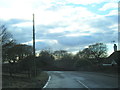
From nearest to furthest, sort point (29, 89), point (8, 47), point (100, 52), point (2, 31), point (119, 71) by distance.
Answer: point (29, 89) < point (2, 31) < point (8, 47) < point (119, 71) < point (100, 52)

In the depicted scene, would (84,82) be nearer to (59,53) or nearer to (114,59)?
(114,59)

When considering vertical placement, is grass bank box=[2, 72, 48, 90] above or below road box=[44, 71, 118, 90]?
above

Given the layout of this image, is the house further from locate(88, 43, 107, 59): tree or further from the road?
the road

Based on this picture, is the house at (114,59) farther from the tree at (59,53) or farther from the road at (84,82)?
the tree at (59,53)

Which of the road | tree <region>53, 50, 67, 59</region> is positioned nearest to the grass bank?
the road

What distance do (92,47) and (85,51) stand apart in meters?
4.30

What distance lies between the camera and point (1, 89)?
14398mm

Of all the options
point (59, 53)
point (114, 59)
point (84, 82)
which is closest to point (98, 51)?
point (114, 59)

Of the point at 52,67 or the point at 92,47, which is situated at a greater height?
the point at 92,47

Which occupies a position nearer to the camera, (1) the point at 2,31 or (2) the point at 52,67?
(1) the point at 2,31

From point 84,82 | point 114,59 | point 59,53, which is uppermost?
point 59,53

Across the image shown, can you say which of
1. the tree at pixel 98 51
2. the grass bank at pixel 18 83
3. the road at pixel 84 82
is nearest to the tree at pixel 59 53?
the tree at pixel 98 51

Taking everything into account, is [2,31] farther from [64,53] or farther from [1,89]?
[64,53]

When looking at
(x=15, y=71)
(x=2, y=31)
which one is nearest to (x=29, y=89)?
(x=2, y=31)
